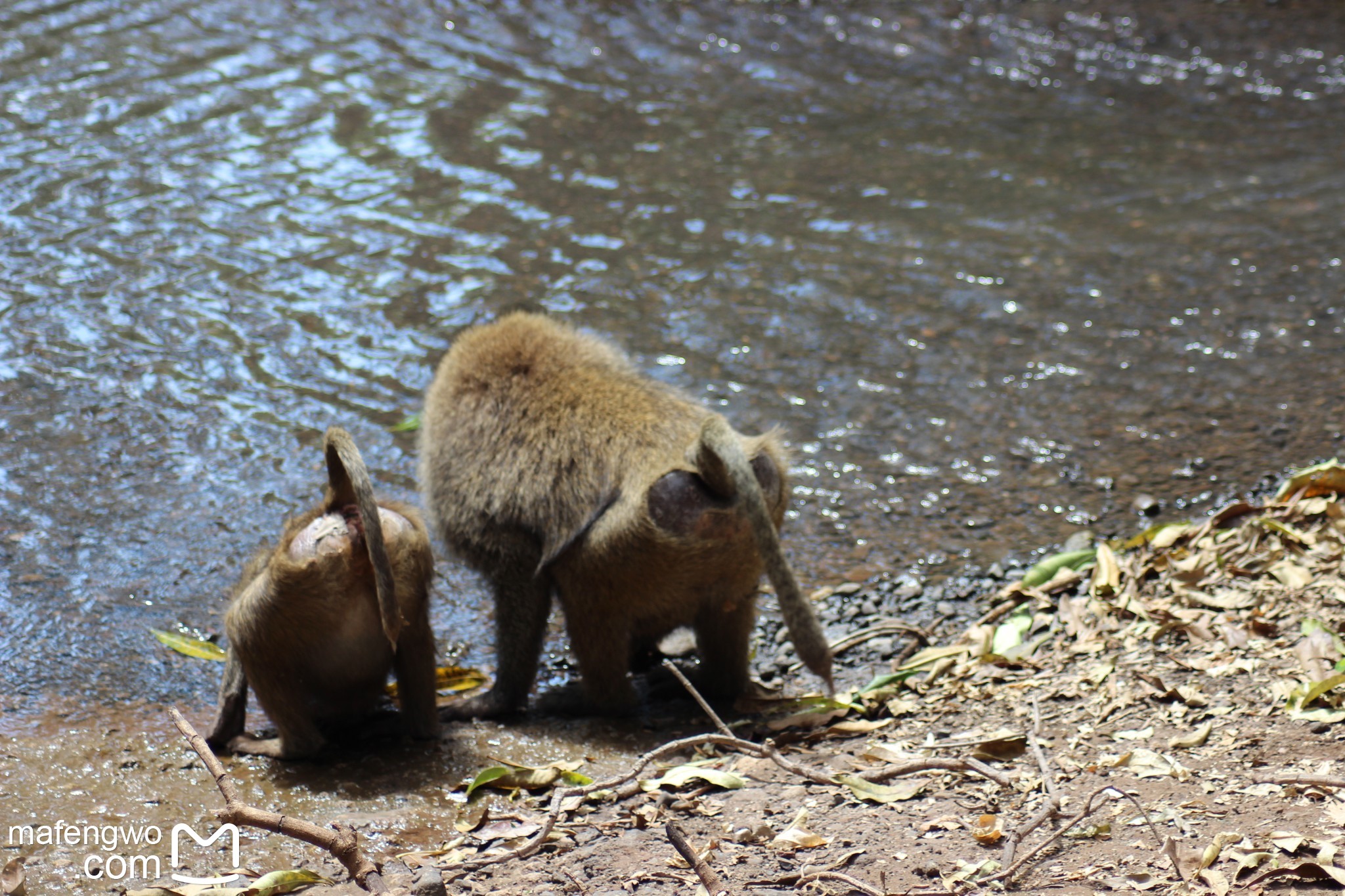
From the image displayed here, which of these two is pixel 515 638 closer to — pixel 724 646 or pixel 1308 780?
pixel 724 646

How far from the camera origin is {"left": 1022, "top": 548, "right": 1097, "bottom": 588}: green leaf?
5.02 meters

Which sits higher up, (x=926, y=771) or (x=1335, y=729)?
(x=1335, y=729)

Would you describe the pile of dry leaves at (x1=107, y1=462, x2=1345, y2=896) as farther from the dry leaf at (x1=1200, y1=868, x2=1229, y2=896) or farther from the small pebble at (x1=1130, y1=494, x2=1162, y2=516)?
the small pebble at (x1=1130, y1=494, x2=1162, y2=516)

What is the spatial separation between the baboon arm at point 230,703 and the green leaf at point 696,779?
149cm

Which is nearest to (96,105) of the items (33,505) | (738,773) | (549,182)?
(549,182)

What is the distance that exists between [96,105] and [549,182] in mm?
3589

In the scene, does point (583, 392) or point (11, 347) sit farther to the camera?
point (11, 347)

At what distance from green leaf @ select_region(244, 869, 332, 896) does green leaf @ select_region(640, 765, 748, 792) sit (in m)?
0.97

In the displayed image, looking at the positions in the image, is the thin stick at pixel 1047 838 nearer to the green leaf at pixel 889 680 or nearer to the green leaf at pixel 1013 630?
the green leaf at pixel 889 680

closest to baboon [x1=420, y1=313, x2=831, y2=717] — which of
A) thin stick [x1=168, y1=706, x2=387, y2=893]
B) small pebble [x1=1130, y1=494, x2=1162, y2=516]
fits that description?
thin stick [x1=168, y1=706, x2=387, y2=893]

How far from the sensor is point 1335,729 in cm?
325

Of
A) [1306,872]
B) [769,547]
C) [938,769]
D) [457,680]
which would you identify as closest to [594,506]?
[769,547]

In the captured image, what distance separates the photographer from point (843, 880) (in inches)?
111

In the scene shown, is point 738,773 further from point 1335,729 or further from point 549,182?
point 549,182
